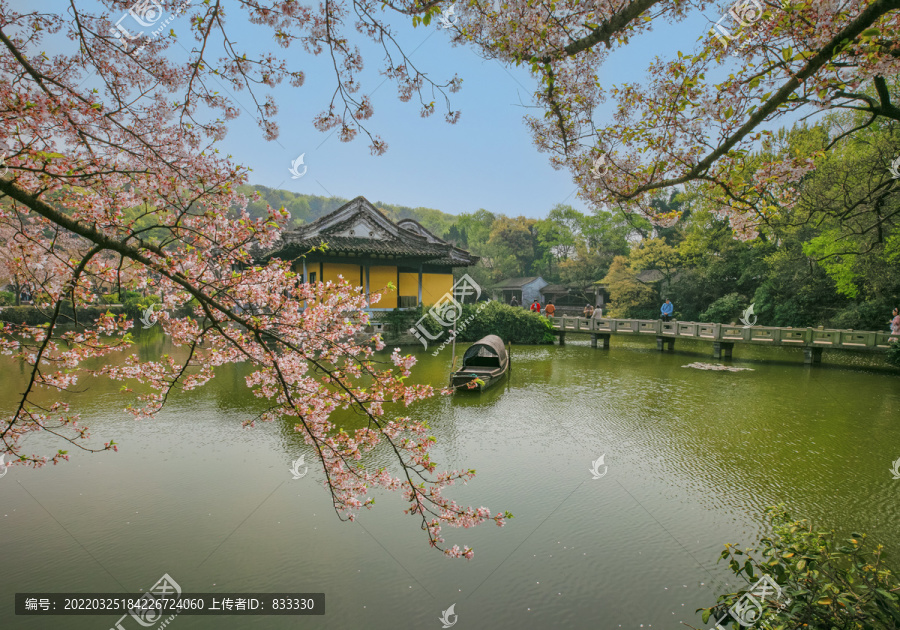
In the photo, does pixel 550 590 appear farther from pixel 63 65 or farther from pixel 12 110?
pixel 63 65

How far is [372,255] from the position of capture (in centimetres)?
1664

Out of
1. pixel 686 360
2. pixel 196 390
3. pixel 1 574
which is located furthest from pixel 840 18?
pixel 686 360

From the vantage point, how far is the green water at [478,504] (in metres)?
3.58

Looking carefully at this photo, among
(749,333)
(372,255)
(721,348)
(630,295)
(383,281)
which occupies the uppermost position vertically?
(372,255)

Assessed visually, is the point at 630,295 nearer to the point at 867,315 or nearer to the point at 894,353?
the point at 867,315

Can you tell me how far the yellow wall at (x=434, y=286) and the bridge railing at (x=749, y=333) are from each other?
5.44 meters

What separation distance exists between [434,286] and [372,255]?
3.52 metres

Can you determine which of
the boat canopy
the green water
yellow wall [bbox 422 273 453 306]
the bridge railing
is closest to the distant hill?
yellow wall [bbox 422 273 453 306]

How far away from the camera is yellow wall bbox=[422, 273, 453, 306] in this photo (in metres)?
19.0

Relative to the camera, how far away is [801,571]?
252 cm

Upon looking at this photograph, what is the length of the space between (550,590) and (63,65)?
219 inches

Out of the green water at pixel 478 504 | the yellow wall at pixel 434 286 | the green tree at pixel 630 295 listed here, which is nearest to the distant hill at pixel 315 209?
the green tree at pixel 630 295

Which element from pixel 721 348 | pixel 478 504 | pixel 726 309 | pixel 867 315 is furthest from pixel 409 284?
pixel 867 315

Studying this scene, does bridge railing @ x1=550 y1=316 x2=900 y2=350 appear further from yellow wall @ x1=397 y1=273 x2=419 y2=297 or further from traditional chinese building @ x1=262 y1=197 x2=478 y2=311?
yellow wall @ x1=397 y1=273 x2=419 y2=297
